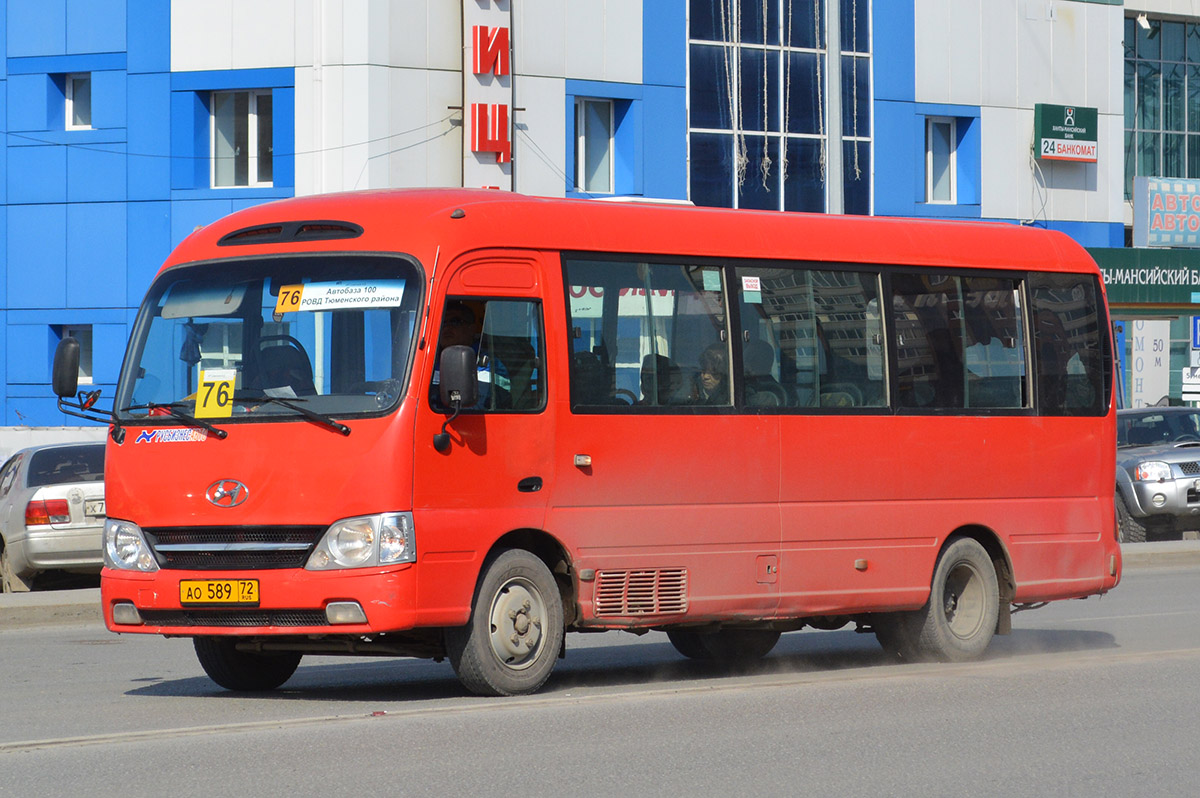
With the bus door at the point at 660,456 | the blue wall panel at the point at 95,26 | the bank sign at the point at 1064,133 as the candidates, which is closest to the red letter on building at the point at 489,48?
the blue wall panel at the point at 95,26

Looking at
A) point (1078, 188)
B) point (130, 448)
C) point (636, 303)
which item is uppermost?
point (1078, 188)

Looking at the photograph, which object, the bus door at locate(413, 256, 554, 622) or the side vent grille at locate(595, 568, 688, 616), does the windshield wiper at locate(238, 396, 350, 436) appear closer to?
the bus door at locate(413, 256, 554, 622)

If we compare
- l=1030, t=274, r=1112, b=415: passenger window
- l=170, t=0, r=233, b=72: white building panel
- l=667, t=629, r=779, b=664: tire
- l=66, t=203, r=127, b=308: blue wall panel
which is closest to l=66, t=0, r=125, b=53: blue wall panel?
l=170, t=0, r=233, b=72: white building panel

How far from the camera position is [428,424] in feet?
31.4

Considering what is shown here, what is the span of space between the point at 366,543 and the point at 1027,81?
33.7m

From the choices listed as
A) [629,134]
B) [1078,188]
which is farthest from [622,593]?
[1078,188]

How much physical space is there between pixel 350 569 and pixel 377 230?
1897mm

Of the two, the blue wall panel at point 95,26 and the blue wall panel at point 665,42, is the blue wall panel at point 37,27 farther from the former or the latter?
the blue wall panel at point 665,42

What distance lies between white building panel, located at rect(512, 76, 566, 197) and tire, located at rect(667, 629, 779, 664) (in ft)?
73.4

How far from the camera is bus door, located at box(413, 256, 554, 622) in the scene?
955cm

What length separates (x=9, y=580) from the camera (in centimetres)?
1875

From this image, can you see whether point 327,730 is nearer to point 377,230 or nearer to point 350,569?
point 350,569

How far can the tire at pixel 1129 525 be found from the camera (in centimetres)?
2567

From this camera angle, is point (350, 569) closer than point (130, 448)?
Yes
